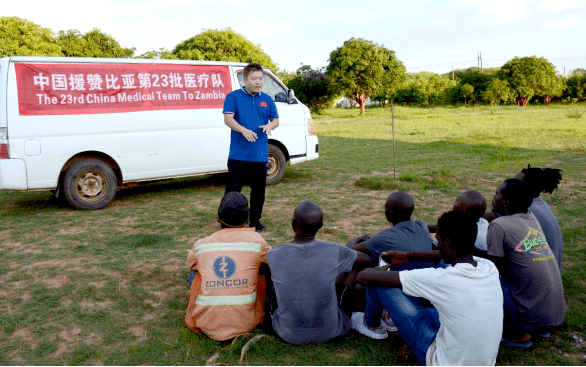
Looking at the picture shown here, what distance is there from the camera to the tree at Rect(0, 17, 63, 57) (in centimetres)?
3080

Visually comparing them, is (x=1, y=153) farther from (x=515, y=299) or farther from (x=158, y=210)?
(x=515, y=299)

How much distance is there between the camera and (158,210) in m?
6.50

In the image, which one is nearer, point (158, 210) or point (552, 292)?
point (552, 292)

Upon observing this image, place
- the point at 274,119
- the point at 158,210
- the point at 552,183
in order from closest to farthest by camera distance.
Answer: the point at 552,183
the point at 274,119
the point at 158,210

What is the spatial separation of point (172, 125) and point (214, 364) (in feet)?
16.0

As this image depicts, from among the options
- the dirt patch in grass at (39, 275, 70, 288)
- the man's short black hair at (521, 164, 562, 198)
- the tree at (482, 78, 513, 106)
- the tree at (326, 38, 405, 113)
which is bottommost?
the dirt patch in grass at (39, 275, 70, 288)

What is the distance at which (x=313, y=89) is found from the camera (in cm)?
3759

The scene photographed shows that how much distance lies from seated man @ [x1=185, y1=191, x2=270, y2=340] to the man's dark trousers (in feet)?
6.95

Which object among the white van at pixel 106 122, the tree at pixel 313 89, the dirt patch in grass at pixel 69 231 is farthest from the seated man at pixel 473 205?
the tree at pixel 313 89

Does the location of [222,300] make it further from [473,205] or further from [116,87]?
[116,87]

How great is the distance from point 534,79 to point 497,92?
306cm

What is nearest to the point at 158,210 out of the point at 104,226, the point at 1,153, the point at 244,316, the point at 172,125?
the point at 104,226

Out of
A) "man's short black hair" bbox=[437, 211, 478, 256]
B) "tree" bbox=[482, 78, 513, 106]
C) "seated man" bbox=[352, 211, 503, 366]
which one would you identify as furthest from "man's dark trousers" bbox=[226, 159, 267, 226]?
"tree" bbox=[482, 78, 513, 106]

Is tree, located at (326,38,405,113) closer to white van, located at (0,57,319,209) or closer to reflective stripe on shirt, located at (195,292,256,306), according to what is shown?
white van, located at (0,57,319,209)
